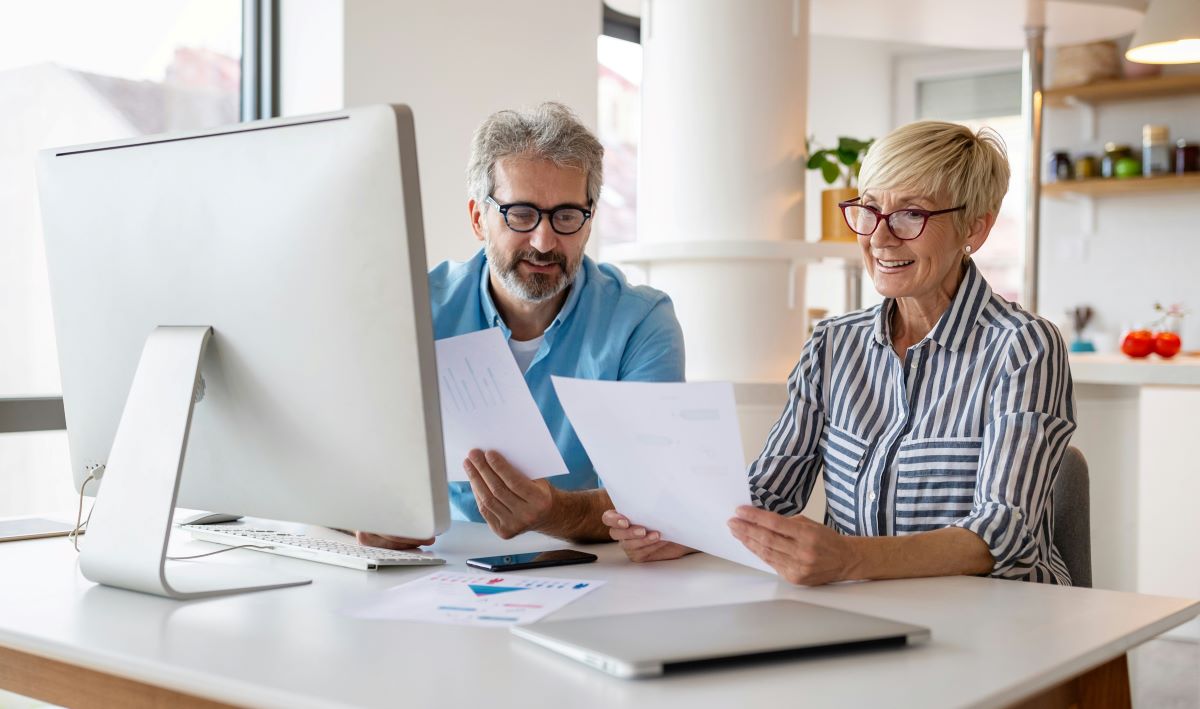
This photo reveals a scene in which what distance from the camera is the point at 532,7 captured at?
11.0 ft

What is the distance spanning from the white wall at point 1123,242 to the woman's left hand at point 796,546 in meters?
4.91

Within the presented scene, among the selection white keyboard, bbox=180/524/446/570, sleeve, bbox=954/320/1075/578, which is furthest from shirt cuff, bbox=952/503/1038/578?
white keyboard, bbox=180/524/446/570

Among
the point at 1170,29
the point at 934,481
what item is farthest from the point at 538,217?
the point at 1170,29

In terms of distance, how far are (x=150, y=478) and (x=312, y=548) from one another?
0.26 m

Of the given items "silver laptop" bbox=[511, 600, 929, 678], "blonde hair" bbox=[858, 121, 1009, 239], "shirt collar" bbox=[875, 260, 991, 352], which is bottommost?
"silver laptop" bbox=[511, 600, 929, 678]

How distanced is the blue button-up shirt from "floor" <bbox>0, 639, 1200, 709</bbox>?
5.06 feet

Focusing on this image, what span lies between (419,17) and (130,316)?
2.00 m

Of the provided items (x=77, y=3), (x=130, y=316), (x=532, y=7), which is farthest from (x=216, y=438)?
(x=532, y=7)

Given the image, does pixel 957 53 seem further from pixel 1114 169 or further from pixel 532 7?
pixel 532 7

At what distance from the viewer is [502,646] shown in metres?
0.95

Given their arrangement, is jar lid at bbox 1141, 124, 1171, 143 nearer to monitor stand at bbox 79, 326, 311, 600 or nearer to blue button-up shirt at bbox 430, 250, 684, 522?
blue button-up shirt at bbox 430, 250, 684, 522

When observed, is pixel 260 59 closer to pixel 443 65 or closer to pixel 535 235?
pixel 443 65

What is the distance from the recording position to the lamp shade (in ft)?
11.9

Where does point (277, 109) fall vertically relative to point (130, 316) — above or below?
above
